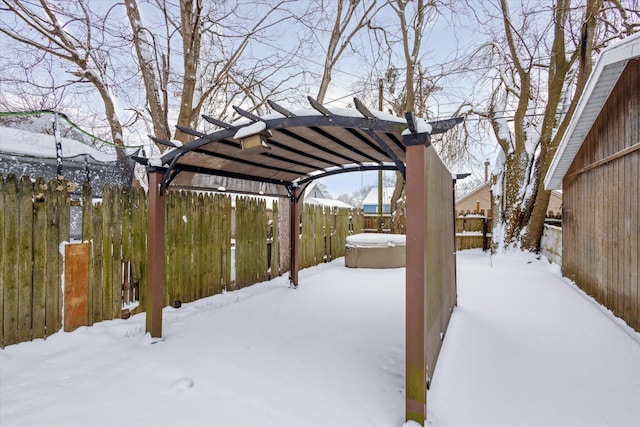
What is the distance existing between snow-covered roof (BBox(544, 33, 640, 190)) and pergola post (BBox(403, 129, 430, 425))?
10.1 ft

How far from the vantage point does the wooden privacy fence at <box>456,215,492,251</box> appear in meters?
11.1

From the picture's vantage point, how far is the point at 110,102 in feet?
21.0

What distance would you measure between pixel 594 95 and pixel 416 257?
15.1 feet

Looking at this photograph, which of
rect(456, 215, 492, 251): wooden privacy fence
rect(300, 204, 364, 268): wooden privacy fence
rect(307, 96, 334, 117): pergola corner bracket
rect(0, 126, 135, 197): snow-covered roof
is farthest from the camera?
rect(456, 215, 492, 251): wooden privacy fence

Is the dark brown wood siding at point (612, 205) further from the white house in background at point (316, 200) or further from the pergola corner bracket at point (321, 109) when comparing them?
the white house in background at point (316, 200)

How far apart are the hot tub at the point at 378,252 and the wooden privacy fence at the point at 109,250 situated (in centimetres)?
265

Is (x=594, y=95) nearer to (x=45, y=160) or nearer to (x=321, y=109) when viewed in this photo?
(x=321, y=109)

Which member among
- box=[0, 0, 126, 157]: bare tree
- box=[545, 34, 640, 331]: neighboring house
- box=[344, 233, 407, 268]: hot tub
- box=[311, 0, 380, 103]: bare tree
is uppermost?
box=[311, 0, 380, 103]: bare tree

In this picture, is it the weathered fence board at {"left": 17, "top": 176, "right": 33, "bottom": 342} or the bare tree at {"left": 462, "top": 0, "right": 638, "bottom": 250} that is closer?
the weathered fence board at {"left": 17, "top": 176, "right": 33, "bottom": 342}

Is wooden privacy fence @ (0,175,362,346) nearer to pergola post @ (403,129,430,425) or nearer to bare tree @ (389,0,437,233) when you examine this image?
pergola post @ (403,129,430,425)

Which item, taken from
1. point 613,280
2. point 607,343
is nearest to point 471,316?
point 607,343

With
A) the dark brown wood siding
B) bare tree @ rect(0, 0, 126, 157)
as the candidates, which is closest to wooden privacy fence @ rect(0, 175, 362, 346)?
bare tree @ rect(0, 0, 126, 157)

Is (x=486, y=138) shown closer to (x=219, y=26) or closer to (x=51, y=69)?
Result: (x=219, y=26)

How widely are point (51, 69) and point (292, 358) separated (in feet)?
23.8
